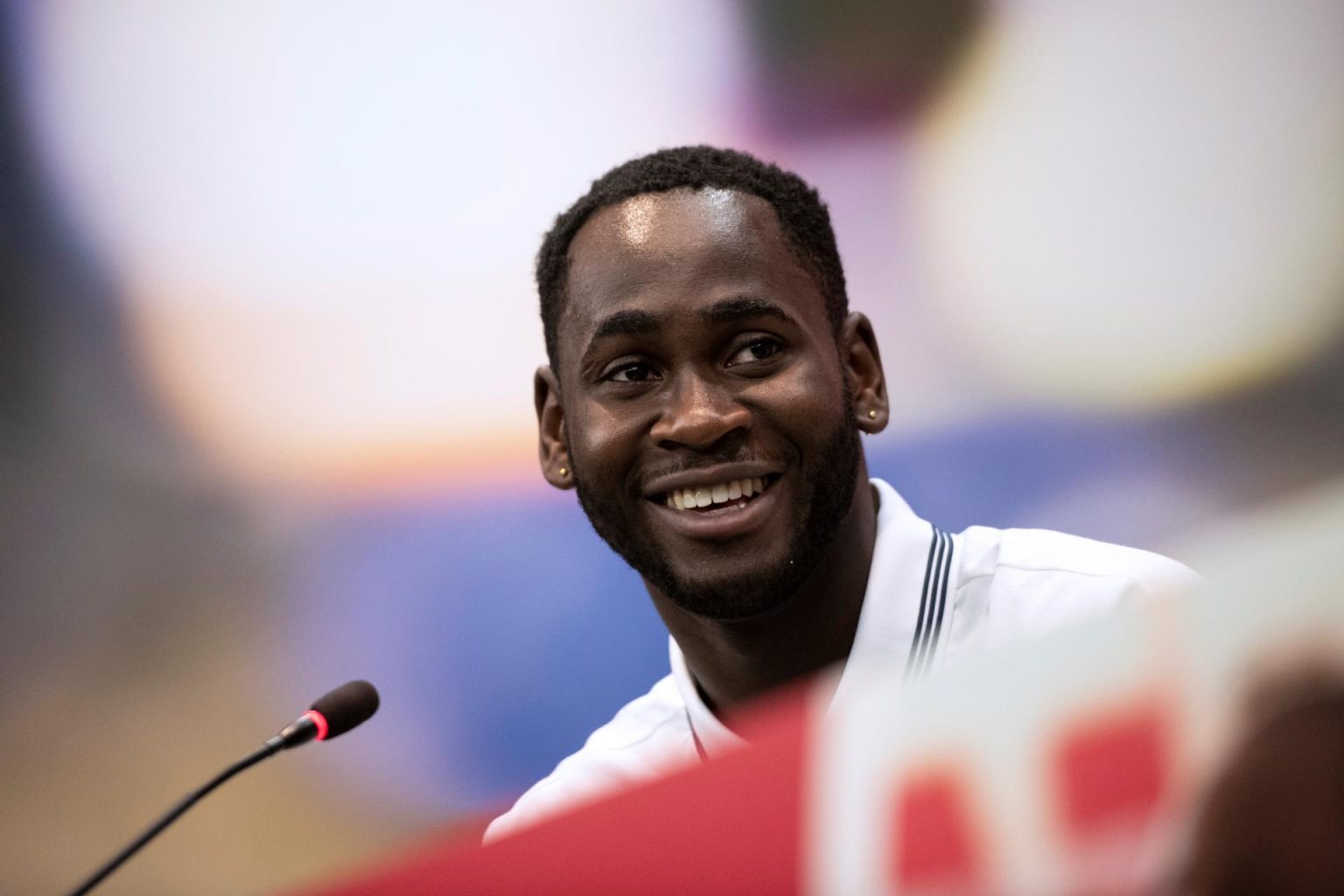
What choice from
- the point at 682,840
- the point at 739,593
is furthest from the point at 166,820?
the point at 682,840

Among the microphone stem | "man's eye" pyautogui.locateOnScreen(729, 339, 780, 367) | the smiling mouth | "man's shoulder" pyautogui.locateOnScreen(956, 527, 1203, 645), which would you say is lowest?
"man's shoulder" pyautogui.locateOnScreen(956, 527, 1203, 645)

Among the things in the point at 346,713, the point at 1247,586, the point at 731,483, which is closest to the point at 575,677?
the point at 731,483

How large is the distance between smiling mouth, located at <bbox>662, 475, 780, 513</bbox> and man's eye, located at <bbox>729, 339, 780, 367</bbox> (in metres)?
0.13

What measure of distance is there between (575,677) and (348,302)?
79 centimetres

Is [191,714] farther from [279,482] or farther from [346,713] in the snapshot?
[346,713]

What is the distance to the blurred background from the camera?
221cm

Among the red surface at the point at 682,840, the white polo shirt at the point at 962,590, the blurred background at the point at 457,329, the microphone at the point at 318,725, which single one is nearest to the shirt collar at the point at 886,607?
the white polo shirt at the point at 962,590

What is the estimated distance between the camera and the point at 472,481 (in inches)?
93.6

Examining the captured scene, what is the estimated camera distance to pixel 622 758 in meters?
1.83

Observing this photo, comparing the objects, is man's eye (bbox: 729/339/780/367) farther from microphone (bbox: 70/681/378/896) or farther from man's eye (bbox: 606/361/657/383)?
microphone (bbox: 70/681/378/896)

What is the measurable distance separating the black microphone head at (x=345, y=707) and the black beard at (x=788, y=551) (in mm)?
386

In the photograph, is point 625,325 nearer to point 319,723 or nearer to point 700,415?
point 700,415

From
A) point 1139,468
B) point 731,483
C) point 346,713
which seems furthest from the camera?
point 1139,468

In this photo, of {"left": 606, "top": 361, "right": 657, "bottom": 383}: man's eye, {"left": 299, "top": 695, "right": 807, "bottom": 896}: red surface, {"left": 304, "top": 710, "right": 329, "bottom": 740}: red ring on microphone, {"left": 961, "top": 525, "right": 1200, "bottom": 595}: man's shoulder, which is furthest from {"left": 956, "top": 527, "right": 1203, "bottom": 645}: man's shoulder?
{"left": 299, "top": 695, "right": 807, "bottom": 896}: red surface
